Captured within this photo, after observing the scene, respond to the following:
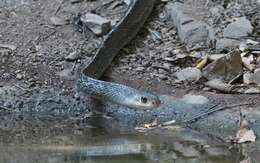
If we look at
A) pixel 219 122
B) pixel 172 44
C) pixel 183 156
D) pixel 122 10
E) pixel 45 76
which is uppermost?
pixel 122 10

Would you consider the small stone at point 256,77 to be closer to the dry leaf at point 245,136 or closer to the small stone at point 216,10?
the dry leaf at point 245,136

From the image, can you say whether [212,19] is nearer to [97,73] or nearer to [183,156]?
[97,73]

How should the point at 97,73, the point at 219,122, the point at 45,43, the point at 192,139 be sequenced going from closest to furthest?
1. the point at 192,139
2. the point at 219,122
3. the point at 97,73
4. the point at 45,43

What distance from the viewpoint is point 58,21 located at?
9078 mm

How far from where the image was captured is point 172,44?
28.4 feet

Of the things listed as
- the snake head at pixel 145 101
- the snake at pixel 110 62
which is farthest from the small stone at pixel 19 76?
the snake head at pixel 145 101

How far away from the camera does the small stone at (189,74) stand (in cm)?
765

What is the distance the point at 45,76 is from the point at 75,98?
73 cm

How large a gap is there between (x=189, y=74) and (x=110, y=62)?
3.67 feet

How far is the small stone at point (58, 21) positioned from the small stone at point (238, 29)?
7.63 ft

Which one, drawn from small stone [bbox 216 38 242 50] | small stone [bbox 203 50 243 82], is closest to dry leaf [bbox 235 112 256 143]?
small stone [bbox 203 50 243 82]

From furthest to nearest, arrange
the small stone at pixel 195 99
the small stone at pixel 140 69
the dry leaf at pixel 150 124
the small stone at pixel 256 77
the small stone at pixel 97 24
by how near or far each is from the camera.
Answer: the small stone at pixel 97 24, the small stone at pixel 140 69, the small stone at pixel 256 77, the small stone at pixel 195 99, the dry leaf at pixel 150 124

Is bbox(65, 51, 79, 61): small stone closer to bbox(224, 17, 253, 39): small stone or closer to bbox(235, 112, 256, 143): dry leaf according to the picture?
bbox(224, 17, 253, 39): small stone

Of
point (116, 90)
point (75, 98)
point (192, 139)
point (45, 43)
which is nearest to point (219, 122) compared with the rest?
point (192, 139)
